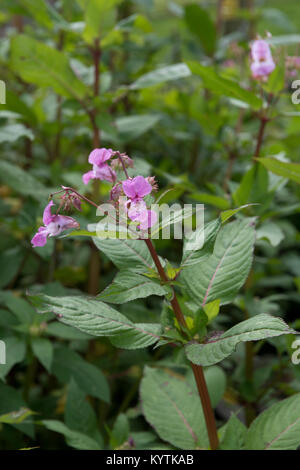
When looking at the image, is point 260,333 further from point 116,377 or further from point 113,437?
point 116,377

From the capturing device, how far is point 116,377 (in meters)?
1.28

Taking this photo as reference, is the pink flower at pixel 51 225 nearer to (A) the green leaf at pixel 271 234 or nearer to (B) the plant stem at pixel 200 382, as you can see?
(B) the plant stem at pixel 200 382

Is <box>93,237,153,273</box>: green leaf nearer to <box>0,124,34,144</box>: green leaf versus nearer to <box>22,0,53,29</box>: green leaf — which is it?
<box>0,124,34,144</box>: green leaf

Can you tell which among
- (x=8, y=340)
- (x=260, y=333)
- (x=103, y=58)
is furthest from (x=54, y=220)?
(x=103, y=58)

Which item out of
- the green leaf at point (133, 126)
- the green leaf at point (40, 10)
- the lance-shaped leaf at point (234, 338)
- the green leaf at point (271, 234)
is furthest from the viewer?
the green leaf at point (133, 126)

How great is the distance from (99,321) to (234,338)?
0.18 meters

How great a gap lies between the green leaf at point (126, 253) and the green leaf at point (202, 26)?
1.28 meters

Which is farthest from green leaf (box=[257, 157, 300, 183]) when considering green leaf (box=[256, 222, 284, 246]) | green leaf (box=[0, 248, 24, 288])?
green leaf (box=[0, 248, 24, 288])

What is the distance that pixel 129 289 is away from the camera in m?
0.63

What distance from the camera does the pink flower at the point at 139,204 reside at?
59 cm

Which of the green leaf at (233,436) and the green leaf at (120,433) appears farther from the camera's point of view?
the green leaf at (120,433)

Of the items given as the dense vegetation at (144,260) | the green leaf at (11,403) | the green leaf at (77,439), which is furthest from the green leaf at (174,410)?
the green leaf at (11,403)

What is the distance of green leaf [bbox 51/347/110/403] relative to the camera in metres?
1.00

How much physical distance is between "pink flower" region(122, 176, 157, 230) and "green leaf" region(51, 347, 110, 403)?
52 cm
